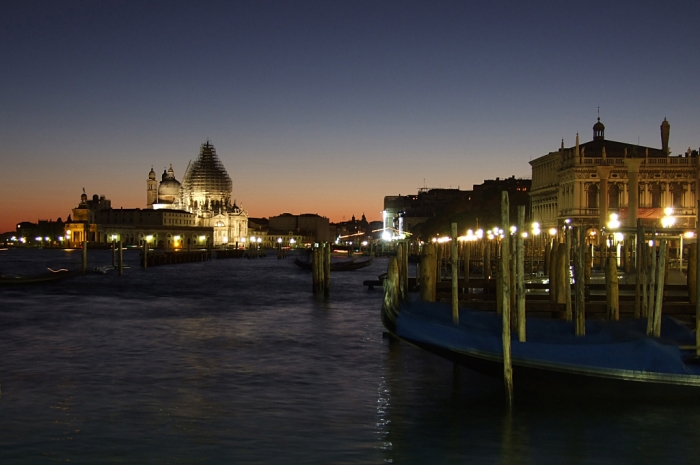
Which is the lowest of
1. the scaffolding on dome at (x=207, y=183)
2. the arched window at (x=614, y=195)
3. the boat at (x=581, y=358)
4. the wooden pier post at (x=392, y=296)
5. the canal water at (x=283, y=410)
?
the canal water at (x=283, y=410)

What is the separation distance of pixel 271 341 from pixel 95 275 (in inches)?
1326

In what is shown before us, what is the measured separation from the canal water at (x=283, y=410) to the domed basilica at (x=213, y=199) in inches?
5602

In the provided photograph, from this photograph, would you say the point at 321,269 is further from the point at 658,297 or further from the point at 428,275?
the point at 658,297

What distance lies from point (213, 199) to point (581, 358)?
154011 mm

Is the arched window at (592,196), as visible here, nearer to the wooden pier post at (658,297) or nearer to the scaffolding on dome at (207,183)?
the wooden pier post at (658,297)

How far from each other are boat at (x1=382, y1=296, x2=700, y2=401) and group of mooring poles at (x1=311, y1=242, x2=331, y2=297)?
1816 centimetres

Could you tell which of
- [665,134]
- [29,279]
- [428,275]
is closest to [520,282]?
[428,275]

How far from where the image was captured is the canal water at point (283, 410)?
8.89 metres

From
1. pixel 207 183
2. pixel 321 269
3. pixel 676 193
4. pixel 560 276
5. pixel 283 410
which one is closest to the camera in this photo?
pixel 283 410

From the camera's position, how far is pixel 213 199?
161 metres

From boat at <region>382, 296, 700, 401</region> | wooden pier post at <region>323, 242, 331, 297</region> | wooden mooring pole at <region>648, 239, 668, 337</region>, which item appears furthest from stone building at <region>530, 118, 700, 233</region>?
boat at <region>382, 296, 700, 401</region>

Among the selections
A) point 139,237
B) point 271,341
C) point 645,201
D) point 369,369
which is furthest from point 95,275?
point 139,237

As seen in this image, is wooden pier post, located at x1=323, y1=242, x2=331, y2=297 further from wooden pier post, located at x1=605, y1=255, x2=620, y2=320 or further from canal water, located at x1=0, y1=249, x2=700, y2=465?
wooden pier post, located at x1=605, y1=255, x2=620, y2=320

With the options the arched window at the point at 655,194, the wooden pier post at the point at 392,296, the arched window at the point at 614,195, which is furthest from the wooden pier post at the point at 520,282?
the arched window at the point at 655,194
